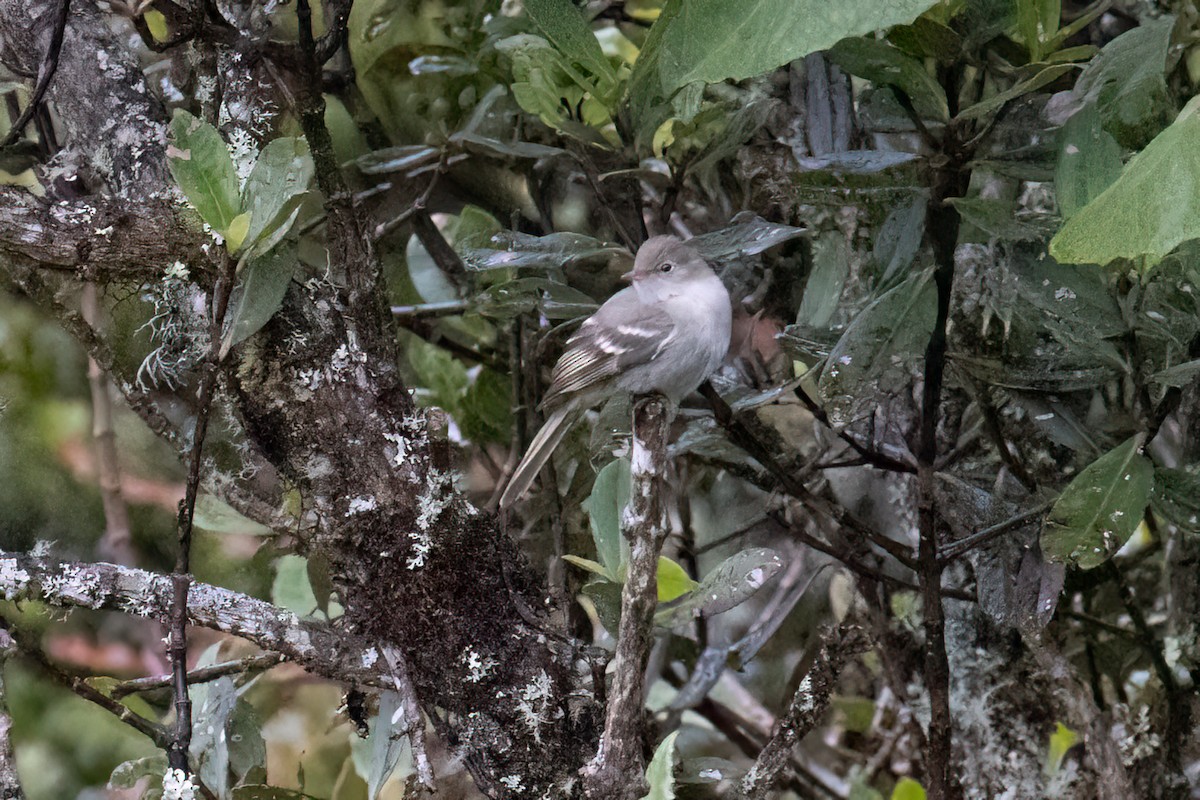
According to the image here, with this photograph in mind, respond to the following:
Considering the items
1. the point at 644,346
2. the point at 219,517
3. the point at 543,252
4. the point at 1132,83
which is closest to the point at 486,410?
the point at 644,346

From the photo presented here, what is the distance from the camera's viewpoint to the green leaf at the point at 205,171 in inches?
44.6

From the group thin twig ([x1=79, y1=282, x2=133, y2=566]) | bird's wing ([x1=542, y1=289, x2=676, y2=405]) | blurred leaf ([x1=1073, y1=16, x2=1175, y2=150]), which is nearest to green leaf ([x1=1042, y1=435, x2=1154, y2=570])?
blurred leaf ([x1=1073, y1=16, x2=1175, y2=150])

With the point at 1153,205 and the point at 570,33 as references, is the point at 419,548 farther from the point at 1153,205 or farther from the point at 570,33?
the point at 1153,205

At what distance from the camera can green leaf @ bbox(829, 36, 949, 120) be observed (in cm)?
125

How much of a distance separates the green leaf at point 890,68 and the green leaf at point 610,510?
54 centimetres

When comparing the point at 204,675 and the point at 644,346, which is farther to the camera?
the point at 644,346

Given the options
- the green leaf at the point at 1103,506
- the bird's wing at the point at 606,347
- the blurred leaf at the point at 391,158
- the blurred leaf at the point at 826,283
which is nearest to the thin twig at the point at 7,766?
the bird's wing at the point at 606,347

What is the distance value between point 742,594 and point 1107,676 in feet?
3.06

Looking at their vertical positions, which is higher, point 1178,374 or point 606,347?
point 606,347

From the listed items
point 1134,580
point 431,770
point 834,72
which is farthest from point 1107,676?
point 431,770

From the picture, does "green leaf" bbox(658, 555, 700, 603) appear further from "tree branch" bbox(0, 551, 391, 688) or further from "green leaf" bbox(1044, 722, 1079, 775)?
"green leaf" bbox(1044, 722, 1079, 775)

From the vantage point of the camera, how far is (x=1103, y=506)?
121cm

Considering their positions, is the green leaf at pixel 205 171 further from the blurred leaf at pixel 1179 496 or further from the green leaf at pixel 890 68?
the blurred leaf at pixel 1179 496

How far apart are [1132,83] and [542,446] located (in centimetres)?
96
